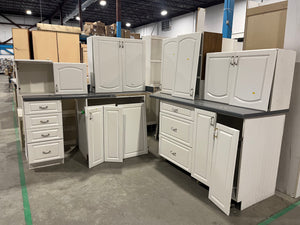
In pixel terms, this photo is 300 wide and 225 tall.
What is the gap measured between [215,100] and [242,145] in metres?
0.70

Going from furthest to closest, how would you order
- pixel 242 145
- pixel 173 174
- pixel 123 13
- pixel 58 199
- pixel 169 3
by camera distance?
pixel 123 13 → pixel 169 3 → pixel 173 174 → pixel 58 199 → pixel 242 145

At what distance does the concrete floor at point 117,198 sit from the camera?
194 cm

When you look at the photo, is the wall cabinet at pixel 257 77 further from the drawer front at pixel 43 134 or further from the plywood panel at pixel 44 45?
the plywood panel at pixel 44 45

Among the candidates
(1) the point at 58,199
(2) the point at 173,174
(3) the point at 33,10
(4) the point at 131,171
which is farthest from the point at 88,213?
(3) the point at 33,10

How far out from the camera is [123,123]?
10.3ft

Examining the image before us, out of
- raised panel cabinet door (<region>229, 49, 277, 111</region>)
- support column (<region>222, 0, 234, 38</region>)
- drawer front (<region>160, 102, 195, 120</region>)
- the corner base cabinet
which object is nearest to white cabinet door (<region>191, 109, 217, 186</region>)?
the corner base cabinet

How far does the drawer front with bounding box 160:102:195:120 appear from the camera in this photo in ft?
8.02

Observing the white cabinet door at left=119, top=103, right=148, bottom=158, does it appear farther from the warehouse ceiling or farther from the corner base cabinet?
the warehouse ceiling

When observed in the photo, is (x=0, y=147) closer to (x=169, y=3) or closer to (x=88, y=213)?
(x=88, y=213)

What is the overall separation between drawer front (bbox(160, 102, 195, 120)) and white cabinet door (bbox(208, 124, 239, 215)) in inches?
17.8

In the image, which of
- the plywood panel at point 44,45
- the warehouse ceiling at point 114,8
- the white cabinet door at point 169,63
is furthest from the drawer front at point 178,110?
the warehouse ceiling at point 114,8

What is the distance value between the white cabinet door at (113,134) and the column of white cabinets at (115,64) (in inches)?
16.0

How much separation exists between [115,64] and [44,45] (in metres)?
2.67

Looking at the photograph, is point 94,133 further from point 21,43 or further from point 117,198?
point 21,43
